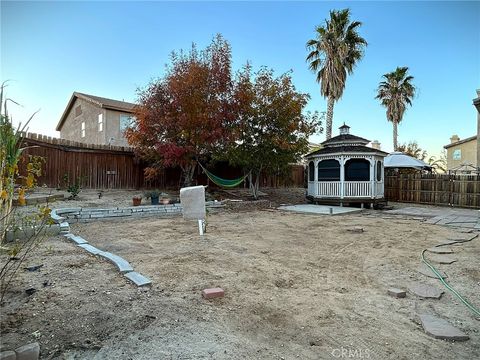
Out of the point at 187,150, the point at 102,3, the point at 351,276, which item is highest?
the point at 102,3

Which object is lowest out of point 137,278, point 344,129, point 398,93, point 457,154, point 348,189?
point 137,278

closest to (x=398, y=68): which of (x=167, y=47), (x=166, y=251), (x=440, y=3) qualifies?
(x=440, y=3)

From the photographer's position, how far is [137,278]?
128 inches

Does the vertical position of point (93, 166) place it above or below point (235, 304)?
above

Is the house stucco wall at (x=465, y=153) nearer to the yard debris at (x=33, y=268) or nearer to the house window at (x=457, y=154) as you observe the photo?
the house window at (x=457, y=154)

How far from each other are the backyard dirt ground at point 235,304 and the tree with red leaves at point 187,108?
6.48 meters

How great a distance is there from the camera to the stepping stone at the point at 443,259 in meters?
4.64

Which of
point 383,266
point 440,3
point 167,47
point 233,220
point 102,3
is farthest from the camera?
point 167,47

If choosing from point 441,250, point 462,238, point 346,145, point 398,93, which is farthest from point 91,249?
point 398,93

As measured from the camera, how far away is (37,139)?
10867 mm

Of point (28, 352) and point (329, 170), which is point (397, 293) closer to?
point (28, 352)

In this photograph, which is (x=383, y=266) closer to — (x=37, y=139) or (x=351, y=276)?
(x=351, y=276)

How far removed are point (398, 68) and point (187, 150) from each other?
20169 mm

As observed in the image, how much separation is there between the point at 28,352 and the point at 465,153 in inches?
1112
